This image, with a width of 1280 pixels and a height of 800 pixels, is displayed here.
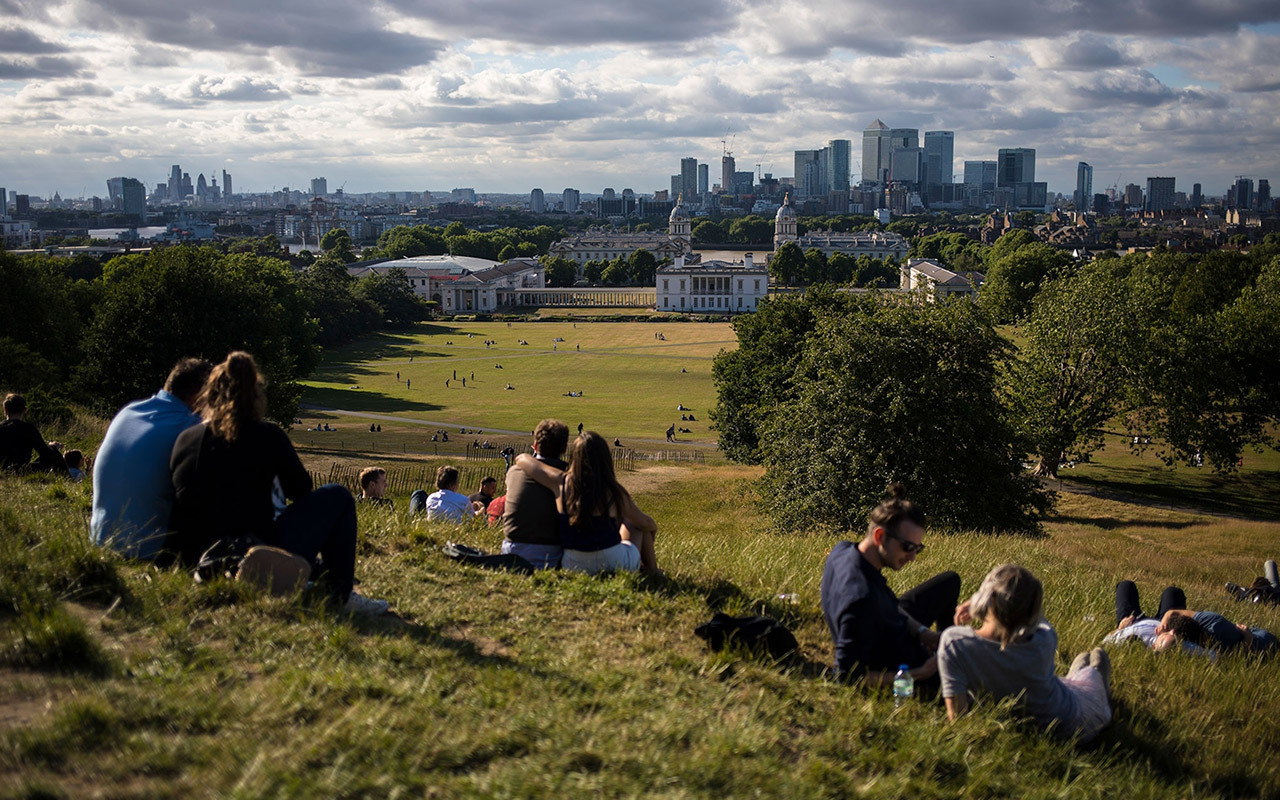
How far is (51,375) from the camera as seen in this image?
24.3 meters

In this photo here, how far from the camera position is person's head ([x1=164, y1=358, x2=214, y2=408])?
559cm

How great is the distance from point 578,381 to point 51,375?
3378 centimetres

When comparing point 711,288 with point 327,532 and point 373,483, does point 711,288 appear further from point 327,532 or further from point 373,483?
point 327,532

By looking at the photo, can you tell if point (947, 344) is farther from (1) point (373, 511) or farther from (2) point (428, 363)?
(2) point (428, 363)

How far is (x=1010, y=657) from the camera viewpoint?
14.8 feet

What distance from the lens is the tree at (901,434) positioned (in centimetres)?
1770

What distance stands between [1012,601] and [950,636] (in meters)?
0.33

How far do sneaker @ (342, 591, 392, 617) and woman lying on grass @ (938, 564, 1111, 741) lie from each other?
2770 millimetres

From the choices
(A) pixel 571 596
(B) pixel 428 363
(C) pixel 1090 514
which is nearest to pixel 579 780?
(A) pixel 571 596

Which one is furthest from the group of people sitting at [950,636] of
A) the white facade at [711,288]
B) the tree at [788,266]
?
the tree at [788,266]

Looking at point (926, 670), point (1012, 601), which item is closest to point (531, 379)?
point (926, 670)

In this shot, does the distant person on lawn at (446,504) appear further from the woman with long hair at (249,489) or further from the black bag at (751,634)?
the black bag at (751,634)

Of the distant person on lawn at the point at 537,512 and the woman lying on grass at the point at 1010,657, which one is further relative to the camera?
the distant person on lawn at the point at 537,512

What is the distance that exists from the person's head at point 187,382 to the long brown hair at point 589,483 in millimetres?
2171
